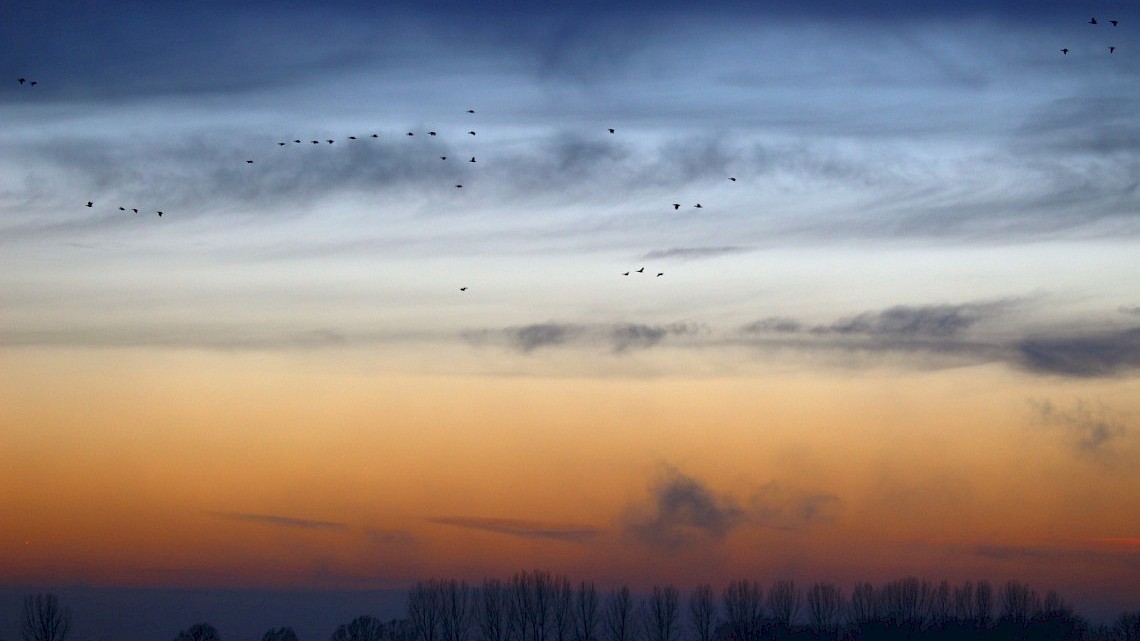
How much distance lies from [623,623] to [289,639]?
3962 centimetres

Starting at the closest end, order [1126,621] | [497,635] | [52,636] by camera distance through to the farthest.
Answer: [52,636] < [497,635] < [1126,621]

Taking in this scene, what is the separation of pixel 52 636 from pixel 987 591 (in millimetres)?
105679

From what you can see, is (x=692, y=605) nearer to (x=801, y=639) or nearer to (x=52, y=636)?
(x=801, y=639)

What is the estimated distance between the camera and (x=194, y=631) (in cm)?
17275

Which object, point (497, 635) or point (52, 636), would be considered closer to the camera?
point (52, 636)

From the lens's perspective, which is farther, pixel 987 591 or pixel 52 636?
pixel 987 591

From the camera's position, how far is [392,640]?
170875mm

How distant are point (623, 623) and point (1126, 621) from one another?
6699 cm

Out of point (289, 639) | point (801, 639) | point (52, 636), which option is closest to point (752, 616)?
point (801, 639)

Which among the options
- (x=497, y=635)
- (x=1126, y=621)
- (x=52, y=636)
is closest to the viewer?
(x=52, y=636)

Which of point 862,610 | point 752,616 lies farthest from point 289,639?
point 862,610

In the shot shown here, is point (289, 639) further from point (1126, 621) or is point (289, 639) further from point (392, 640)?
point (1126, 621)

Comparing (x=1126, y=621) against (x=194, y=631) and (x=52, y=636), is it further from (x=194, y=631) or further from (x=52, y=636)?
(x=52, y=636)

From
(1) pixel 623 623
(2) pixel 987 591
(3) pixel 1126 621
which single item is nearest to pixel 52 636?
(1) pixel 623 623
